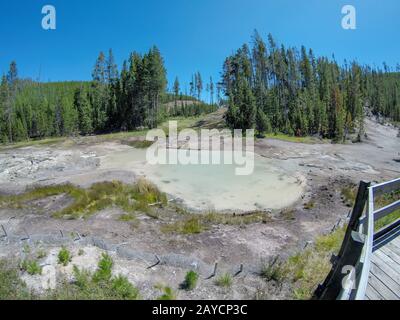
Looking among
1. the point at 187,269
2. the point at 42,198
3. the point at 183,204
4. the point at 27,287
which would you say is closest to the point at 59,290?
the point at 27,287

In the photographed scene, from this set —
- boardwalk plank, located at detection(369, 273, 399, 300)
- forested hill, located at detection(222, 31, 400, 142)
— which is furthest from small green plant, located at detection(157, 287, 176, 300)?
forested hill, located at detection(222, 31, 400, 142)

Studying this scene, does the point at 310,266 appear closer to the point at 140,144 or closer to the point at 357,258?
the point at 357,258

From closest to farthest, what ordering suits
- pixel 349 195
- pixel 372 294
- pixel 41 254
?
pixel 372 294 < pixel 41 254 < pixel 349 195

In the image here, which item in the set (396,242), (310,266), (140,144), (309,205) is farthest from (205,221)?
(140,144)

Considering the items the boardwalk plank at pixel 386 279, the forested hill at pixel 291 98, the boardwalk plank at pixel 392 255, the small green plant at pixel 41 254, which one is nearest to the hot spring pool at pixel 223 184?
the small green plant at pixel 41 254

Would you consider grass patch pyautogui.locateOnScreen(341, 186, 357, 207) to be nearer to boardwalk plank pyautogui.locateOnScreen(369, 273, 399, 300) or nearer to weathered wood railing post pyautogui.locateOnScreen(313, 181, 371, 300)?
boardwalk plank pyautogui.locateOnScreen(369, 273, 399, 300)
